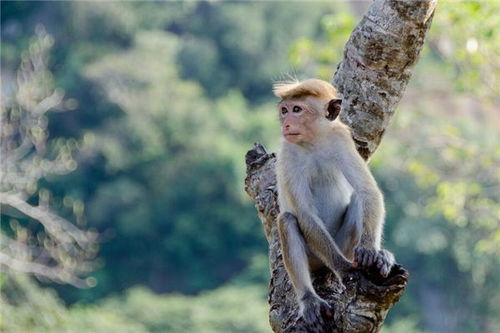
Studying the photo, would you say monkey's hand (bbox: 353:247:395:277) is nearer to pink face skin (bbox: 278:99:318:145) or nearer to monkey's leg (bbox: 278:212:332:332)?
monkey's leg (bbox: 278:212:332:332)

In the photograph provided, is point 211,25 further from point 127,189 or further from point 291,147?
point 291,147

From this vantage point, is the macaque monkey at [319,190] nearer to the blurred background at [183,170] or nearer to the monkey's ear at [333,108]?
the monkey's ear at [333,108]

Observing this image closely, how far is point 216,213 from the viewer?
72938 millimetres

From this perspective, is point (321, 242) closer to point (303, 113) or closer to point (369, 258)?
point (303, 113)

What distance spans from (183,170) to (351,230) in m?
67.8

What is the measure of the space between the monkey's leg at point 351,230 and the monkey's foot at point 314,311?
0.97 m

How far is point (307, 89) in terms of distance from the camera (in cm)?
795

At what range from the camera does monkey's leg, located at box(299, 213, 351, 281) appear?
718 centimetres

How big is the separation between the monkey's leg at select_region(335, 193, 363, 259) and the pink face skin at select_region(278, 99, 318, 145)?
57cm

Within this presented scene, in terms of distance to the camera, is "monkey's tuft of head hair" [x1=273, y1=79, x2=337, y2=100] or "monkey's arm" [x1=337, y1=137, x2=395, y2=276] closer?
"monkey's arm" [x1=337, y1=137, x2=395, y2=276]

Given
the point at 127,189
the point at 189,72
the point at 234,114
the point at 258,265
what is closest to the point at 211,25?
the point at 189,72

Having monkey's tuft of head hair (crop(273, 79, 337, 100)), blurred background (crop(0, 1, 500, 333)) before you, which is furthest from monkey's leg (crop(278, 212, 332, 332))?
blurred background (crop(0, 1, 500, 333))

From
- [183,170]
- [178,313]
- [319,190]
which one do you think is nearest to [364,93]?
[319,190]

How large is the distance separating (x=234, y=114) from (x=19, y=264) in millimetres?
59540
